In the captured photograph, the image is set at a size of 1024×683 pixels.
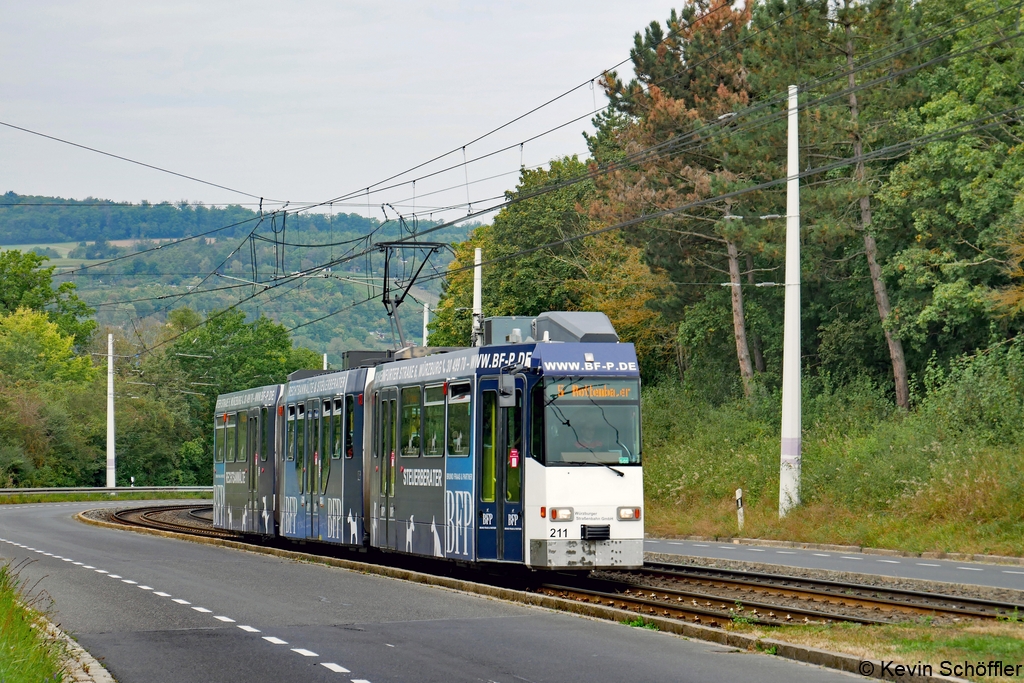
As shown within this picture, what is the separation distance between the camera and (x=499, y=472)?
68.3 feet

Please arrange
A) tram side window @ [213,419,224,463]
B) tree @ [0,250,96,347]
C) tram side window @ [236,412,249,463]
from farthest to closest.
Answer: tree @ [0,250,96,347]
tram side window @ [213,419,224,463]
tram side window @ [236,412,249,463]

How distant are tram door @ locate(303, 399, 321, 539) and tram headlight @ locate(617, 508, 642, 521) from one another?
9595 mm

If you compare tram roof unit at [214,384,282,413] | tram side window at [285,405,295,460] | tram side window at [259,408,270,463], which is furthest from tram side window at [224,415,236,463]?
tram side window at [285,405,295,460]

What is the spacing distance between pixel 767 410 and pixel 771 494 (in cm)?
893

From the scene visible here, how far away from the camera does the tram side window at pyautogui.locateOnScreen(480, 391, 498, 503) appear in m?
21.0

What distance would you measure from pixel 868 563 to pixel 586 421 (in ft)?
26.9

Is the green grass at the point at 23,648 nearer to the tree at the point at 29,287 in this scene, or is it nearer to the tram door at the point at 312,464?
the tram door at the point at 312,464

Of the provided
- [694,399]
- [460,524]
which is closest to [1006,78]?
[694,399]

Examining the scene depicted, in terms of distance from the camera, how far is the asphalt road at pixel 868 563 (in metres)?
22.3

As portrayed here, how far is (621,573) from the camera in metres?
23.8

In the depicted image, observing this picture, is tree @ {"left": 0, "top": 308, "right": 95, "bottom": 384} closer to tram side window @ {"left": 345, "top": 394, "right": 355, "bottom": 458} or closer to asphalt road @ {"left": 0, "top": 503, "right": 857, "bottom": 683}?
tram side window @ {"left": 345, "top": 394, "right": 355, "bottom": 458}

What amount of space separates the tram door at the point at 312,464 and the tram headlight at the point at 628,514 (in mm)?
9595

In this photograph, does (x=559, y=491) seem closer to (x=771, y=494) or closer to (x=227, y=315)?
(x=771, y=494)

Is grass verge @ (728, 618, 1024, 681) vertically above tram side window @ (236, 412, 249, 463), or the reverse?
tram side window @ (236, 412, 249, 463)
